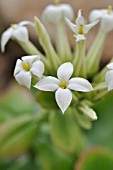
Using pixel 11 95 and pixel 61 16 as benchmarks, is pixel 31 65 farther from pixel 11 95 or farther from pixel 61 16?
pixel 11 95

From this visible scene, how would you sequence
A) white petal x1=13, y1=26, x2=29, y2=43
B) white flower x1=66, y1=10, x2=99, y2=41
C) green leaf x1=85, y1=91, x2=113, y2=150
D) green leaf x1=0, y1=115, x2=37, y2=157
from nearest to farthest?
1. white flower x1=66, y1=10, x2=99, y2=41
2. white petal x1=13, y1=26, x2=29, y2=43
3. green leaf x1=0, y1=115, x2=37, y2=157
4. green leaf x1=85, y1=91, x2=113, y2=150

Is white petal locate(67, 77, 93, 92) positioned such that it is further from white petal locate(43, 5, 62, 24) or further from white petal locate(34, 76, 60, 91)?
white petal locate(43, 5, 62, 24)

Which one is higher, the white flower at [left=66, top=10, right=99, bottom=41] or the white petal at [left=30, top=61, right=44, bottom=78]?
the white flower at [left=66, top=10, right=99, bottom=41]

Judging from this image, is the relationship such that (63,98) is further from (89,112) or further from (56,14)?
(56,14)

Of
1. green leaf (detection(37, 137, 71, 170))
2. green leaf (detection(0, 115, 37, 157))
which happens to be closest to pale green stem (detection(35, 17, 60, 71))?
green leaf (detection(0, 115, 37, 157))

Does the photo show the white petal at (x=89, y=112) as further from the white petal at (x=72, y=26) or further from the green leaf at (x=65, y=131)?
the green leaf at (x=65, y=131)

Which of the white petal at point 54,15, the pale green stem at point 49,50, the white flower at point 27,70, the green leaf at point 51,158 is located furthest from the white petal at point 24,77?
the green leaf at point 51,158

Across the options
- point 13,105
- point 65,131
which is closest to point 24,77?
point 65,131

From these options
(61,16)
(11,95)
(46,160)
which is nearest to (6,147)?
(46,160)
